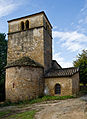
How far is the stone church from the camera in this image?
1296 cm

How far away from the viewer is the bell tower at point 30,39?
15.3 m

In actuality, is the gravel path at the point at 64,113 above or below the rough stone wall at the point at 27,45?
below

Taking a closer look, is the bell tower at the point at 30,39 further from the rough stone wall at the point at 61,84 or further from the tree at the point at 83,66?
the tree at the point at 83,66

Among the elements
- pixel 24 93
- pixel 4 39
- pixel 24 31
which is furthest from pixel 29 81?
pixel 4 39

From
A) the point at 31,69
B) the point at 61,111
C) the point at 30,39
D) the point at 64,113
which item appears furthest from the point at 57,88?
the point at 30,39

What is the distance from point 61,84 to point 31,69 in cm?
399

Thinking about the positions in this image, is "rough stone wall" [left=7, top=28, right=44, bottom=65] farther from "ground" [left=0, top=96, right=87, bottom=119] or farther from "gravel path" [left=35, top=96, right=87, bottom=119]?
"gravel path" [left=35, top=96, right=87, bottom=119]

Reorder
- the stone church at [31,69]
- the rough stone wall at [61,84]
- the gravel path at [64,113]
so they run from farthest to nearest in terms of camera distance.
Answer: the rough stone wall at [61,84] → the stone church at [31,69] → the gravel path at [64,113]

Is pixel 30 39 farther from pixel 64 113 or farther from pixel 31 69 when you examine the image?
pixel 64 113

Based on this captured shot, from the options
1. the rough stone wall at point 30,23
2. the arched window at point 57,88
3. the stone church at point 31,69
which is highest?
the rough stone wall at point 30,23

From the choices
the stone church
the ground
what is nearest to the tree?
the stone church

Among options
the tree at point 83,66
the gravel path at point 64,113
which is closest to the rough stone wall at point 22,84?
the gravel path at point 64,113

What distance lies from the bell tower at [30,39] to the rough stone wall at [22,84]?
97.8 inches

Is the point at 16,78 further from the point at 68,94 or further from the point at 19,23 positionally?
the point at 19,23
